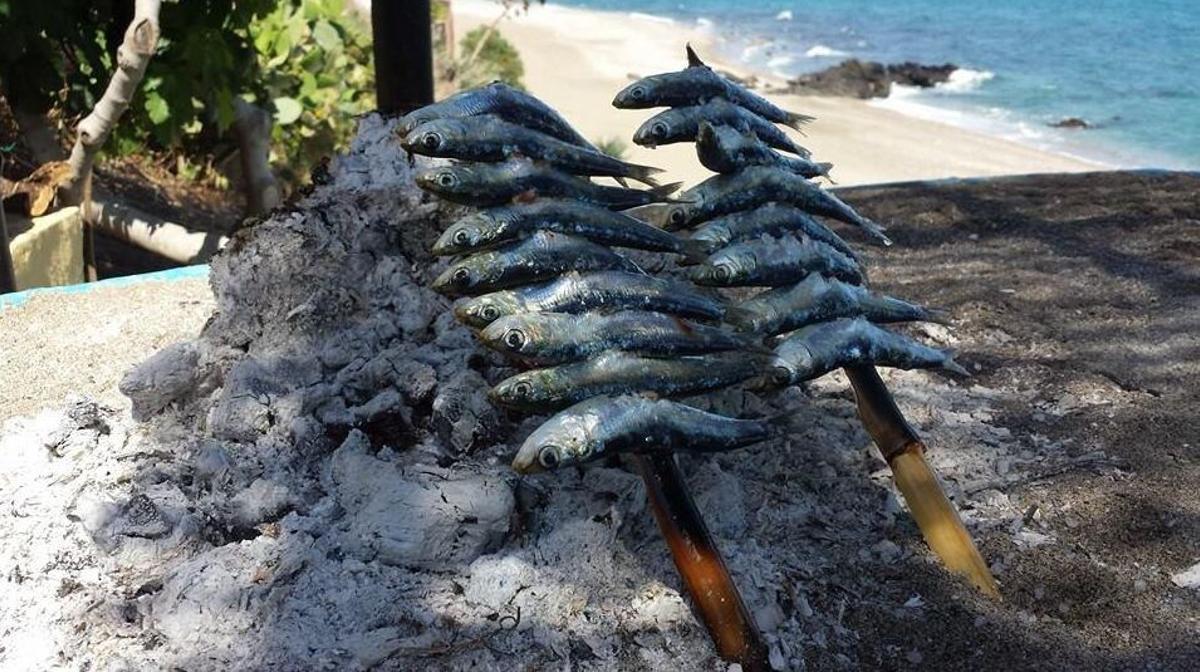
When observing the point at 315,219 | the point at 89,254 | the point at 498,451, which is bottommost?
the point at 89,254

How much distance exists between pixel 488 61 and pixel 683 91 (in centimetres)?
1211

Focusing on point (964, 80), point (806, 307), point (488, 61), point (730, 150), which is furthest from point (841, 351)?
point (964, 80)

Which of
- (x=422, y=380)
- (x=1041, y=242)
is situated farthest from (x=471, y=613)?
(x=1041, y=242)

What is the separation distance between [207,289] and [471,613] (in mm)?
2431

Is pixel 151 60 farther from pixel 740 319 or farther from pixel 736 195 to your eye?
pixel 740 319

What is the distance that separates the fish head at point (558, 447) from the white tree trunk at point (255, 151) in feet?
14.5

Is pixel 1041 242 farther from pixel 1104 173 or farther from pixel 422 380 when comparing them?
pixel 422 380

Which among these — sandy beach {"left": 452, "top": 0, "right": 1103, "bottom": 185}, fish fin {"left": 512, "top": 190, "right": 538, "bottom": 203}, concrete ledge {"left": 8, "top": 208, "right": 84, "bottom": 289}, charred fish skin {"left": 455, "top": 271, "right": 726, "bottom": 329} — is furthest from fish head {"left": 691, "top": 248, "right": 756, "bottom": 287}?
sandy beach {"left": 452, "top": 0, "right": 1103, "bottom": 185}

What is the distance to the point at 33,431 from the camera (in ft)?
8.89

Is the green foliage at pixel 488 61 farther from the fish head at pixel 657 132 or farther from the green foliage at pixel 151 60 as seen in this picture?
the fish head at pixel 657 132

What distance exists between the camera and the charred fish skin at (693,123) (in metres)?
2.87

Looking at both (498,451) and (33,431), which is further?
(33,431)

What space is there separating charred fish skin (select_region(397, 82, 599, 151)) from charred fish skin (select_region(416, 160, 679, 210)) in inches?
5.6

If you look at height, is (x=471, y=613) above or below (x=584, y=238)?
below
